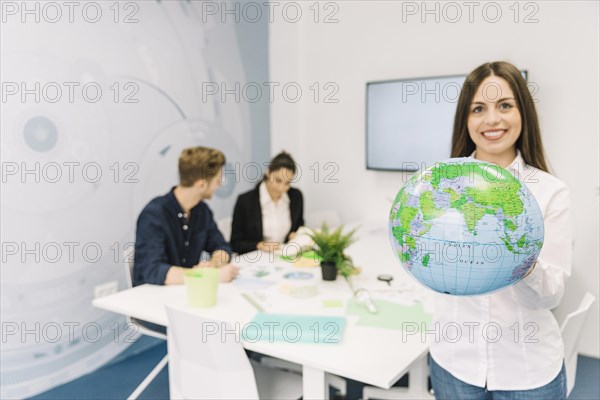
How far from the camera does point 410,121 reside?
11.9 feet

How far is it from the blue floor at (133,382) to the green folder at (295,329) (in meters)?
0.99

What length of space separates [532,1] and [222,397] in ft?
9.74

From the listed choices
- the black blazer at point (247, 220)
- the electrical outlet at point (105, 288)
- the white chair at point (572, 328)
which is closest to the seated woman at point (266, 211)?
the black blazer at point (247, 220)

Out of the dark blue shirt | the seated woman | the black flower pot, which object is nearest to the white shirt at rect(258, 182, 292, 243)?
the seated woman

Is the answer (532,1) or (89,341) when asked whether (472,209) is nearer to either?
(89,341)

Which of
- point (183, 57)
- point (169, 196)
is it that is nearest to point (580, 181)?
point (169, 196)

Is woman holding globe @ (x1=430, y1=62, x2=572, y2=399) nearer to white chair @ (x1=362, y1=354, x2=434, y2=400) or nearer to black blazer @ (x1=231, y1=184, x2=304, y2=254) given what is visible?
white chair @ (x1=362, y1=354, x2=434, y2=400)

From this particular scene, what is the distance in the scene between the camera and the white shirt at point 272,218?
3256 mm

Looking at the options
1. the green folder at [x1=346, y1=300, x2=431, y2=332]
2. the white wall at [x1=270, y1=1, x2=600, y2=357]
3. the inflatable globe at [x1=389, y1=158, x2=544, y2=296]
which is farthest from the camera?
the white wall at [x1=270, y1=1, x2=600, y2=357]

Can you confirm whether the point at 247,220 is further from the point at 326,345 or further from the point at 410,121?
the point at 326,345

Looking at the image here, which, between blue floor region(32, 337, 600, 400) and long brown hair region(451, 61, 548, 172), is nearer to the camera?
long brown hair region(451, 61, 548, 172)

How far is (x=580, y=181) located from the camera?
120 inches

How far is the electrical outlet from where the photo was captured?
2.89 meters

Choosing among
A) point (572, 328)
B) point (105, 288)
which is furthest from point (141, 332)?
point (572, 328)
